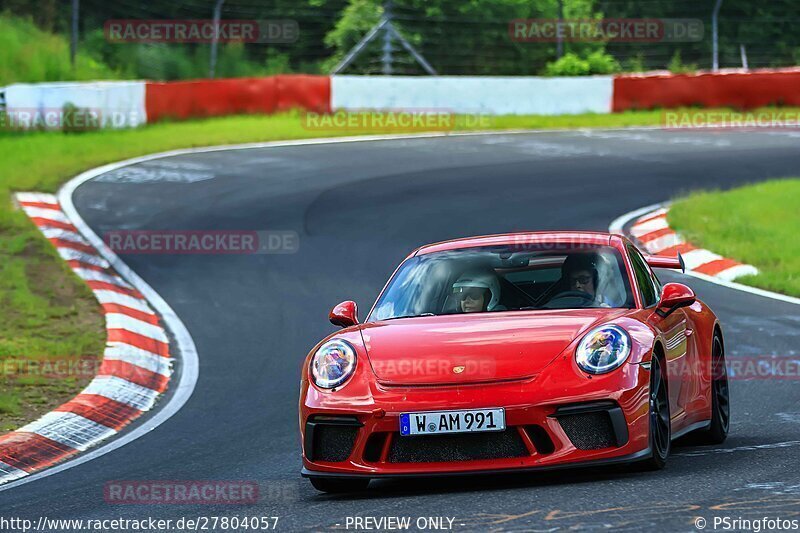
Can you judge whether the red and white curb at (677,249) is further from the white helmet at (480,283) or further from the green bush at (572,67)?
the green bush at (572,67)

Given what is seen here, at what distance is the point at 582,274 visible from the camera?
7.34m


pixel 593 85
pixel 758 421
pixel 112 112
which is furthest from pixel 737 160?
pixel 758 421

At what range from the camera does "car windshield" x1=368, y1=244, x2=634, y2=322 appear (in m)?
7.24

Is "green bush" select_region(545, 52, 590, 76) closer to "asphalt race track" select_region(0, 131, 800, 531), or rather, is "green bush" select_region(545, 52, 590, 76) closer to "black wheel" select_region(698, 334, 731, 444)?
"asphalt race track" select_region(0, 131, 800, 531)

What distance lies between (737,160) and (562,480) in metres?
16.5

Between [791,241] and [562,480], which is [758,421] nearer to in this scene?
[562,480]

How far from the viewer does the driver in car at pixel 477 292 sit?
7285 mm

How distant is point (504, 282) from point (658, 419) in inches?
52.4

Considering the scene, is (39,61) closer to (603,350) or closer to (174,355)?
(174,355)

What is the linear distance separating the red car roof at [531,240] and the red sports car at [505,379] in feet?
0.39

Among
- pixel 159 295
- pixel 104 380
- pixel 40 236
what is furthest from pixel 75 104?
pixel 104 380

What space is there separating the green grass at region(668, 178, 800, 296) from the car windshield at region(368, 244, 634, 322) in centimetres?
581

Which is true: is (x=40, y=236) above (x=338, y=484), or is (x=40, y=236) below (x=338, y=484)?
below

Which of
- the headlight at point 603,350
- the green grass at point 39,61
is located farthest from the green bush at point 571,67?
the headlight at point 603,350
